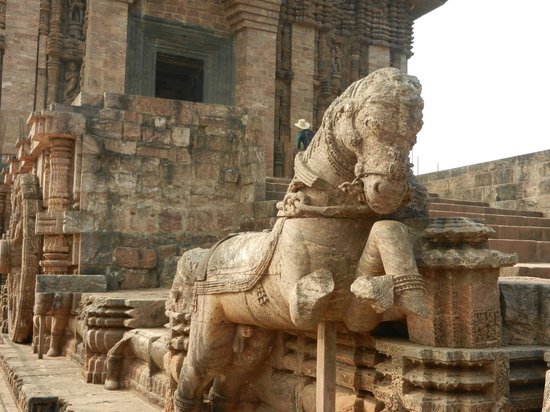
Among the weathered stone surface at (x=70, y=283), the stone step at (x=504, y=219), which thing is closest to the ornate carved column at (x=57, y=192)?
the weathered stone surface at (x=70, y=283)

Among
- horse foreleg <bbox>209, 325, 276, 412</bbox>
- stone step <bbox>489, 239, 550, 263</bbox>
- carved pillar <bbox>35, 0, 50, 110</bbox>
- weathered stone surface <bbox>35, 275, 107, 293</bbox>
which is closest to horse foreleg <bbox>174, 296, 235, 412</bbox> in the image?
horse foreleg <bbox>209, 325, 276, 412</bbox>

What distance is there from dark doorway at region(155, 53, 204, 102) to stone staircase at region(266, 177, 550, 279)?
615cm

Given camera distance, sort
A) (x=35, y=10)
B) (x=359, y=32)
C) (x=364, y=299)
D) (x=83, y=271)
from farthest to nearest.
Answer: (x=359, y=32), (x=35, y=10), (x=83, y=271), (x=364, y=299)

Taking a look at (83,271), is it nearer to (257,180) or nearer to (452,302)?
(257,180)

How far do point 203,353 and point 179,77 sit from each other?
46.9 feet

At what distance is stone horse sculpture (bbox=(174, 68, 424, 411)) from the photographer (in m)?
2.68

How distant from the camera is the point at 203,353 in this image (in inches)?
154

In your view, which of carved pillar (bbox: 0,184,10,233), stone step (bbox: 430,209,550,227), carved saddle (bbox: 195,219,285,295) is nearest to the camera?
carved saddle (bbox: 195,219,285,295)

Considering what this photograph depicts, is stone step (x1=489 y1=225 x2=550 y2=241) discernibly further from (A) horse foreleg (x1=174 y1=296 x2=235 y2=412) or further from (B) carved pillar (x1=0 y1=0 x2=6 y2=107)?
(B) carved pillar (x1=0 y1=0 x2=6 y2=107)

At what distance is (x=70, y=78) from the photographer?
1418 centimetres

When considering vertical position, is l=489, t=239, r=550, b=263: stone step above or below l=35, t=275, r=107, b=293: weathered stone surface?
above

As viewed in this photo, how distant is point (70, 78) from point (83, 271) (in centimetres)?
782

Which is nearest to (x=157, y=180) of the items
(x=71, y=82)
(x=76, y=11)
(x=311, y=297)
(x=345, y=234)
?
(x=345, y=234)

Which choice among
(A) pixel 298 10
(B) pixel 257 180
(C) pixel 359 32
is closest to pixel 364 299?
(B) pixel 257 180
